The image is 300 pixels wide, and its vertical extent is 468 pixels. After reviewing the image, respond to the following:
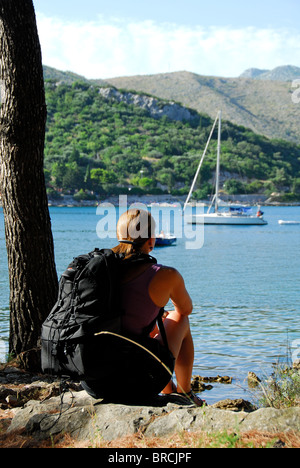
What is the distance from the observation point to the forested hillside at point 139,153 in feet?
304

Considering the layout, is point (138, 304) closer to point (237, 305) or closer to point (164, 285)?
point (164, 285)

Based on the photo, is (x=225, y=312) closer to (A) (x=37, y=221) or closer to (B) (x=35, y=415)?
(A) (x=37, y=221)

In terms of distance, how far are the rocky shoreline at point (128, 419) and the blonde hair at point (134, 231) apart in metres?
0.77

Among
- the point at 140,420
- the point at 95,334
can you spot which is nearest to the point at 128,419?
the point at 140,420

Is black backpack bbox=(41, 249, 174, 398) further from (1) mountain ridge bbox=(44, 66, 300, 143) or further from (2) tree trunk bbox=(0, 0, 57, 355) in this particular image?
(1) mountain ridge bbox=(44, 66, 300, 143)

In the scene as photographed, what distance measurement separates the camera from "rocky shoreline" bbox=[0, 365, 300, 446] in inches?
101

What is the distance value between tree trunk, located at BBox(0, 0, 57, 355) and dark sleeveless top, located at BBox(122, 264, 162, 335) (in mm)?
1675

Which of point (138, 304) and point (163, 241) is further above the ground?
point (138, 304)

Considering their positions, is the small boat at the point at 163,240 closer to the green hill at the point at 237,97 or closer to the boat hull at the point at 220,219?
the boat hull at the point at 220,219

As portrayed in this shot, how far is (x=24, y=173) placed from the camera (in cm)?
432

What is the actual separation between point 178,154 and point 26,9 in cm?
10588

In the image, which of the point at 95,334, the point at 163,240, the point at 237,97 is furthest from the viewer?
the point at 237,97

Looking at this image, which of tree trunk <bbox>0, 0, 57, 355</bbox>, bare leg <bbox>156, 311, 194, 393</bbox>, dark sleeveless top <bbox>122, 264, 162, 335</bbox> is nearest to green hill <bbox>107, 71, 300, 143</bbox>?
tree trunk <bbox>0, 0, 57, 355</bbox>

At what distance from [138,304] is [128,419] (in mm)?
533
